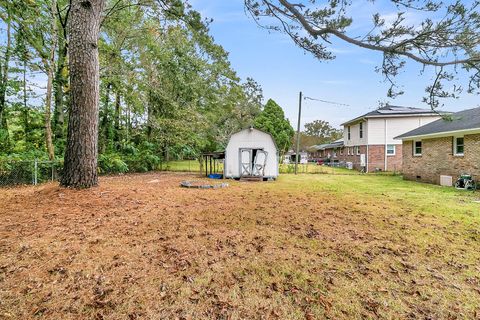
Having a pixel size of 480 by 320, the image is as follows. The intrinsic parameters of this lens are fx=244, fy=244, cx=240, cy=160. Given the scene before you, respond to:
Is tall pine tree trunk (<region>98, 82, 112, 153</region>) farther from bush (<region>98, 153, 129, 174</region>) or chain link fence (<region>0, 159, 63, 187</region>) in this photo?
chain link fence (<region>0, 159, 63, 187</region>)

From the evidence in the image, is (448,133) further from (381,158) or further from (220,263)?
(220,263)

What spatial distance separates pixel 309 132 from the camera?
61.4 metres

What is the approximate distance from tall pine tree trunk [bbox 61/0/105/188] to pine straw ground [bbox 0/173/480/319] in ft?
1.76

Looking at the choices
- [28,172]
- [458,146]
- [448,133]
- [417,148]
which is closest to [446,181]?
[458,146]

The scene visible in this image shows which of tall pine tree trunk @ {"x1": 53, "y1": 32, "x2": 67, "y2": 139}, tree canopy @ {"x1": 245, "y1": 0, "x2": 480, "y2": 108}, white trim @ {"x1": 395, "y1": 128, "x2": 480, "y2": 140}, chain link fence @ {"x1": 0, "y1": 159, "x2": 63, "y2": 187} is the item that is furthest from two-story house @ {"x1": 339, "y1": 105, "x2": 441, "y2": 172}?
tall pine tree trunk @ {"x1": 53, "y1": 32, "x2": 67, "y2": 139}

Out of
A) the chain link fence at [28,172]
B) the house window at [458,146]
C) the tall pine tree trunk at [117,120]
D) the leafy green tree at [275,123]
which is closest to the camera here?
the chain link fence at [28,172]

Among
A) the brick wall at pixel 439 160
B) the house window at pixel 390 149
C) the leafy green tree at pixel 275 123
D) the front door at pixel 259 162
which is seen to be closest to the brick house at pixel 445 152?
the brick wall at pixel 439 160

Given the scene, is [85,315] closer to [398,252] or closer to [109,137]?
[398,252]

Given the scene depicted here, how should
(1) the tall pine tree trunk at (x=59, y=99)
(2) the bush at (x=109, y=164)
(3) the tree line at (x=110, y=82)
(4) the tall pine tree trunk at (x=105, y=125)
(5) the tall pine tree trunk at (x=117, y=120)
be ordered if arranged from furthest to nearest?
(5) the tall pine tree trunk at (x=117, y=120) < (4) the tall pine tree trunk at (x=105, y=125) < (2) the bush at (x=109, y=164) < (1) the tall pine tree trunk at (x=59, y=99) < (3) the tree line at (x=110, y=82)

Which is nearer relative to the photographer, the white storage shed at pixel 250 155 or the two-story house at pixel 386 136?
the white storage shed at pixel 250 155

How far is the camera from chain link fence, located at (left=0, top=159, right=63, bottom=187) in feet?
27.3

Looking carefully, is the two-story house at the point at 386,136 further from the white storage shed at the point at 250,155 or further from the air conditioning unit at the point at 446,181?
the white storage shed at the point at 250,155

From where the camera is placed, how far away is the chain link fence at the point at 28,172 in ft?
27.3

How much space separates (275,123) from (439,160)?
1963cm
